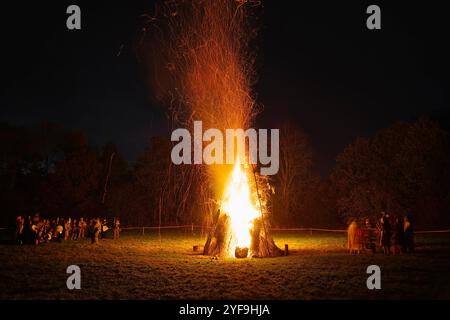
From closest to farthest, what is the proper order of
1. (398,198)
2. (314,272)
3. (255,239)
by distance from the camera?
(314,272)
(255,239)
(398,198)

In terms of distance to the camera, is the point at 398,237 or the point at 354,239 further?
the point at 354,239

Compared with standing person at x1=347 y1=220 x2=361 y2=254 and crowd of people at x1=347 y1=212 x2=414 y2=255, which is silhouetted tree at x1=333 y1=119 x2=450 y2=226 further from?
standing person at x1=347 y1=220 x2=361 y2=254

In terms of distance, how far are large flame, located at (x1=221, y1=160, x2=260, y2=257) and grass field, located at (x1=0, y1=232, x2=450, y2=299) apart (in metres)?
1.83

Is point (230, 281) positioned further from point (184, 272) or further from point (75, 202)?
point (75, 202)

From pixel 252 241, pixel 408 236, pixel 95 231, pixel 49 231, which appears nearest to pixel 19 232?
pixel 49 231

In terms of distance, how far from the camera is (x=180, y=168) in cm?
4691

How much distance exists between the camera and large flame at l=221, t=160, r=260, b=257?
1881cm

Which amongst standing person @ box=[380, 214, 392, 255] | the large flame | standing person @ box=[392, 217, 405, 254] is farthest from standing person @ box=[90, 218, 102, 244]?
standing person @ box=[392, 217, 405, 254]

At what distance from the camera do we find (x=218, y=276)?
12922 mm

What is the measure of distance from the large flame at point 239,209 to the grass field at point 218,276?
183cm

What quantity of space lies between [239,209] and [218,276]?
22.5 ft

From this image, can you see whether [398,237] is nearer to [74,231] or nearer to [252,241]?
[252,241]
